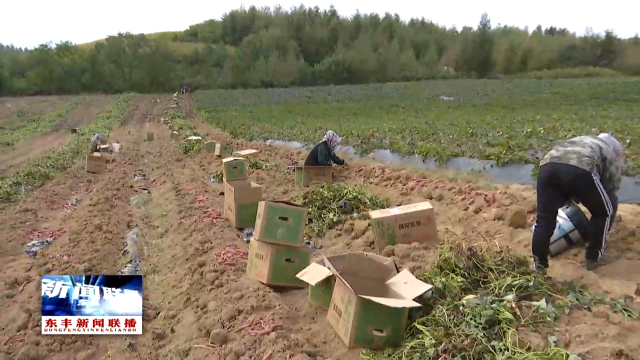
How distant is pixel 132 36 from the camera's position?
164ft

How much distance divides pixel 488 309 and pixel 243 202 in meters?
3.63

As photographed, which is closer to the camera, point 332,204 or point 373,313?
point 373,313

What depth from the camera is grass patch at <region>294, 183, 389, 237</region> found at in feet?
20.2

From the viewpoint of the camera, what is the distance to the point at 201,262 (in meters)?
4.98

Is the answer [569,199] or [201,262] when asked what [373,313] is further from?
[201,262]

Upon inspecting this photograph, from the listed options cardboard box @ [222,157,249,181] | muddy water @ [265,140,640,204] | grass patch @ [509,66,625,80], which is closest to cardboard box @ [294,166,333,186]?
cardboard box @ [222,157,249,181]

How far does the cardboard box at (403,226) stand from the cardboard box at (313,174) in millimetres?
2957

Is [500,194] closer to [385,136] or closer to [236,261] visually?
[236,261]

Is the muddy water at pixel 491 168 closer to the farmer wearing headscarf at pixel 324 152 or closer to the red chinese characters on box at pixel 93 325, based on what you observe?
the farmer wearing headscarf at pixel 324 152

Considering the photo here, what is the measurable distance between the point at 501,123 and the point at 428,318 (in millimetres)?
11954

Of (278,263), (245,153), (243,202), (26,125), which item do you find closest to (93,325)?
(278,263)

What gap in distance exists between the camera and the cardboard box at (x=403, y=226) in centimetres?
490

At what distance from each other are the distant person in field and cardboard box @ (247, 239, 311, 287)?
2.02m

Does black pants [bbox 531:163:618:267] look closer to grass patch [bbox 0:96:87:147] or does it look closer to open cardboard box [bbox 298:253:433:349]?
open cardboard box [bbox 298:253:433:349]
